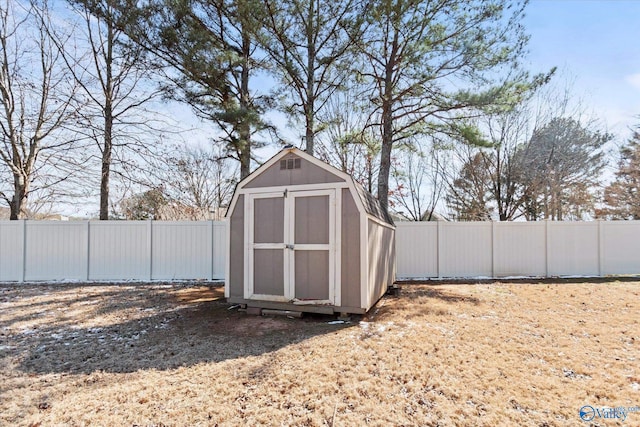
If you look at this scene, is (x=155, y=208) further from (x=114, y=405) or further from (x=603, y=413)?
(x=603, y=413)

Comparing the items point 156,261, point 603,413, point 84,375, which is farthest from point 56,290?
point 603,413

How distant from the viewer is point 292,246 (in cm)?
480

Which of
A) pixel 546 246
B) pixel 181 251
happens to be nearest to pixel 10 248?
pixel 181 251

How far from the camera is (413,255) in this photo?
8.46 m

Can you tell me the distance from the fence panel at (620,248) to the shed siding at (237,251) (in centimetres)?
952

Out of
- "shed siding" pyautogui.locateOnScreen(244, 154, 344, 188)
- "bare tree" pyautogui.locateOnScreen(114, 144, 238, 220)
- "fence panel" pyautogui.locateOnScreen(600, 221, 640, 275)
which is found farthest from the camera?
"bare tree" pyautogui.locateOnScreen(114, 144, 238, 220)

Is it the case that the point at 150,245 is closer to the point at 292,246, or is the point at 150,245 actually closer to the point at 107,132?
the point at 107,132

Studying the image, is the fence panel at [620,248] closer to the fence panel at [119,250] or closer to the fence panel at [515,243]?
the fence panel at [515,243]

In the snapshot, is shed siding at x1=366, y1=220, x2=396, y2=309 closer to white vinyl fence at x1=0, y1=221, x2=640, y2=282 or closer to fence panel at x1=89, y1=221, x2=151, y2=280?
white vinyl fence at x1=0, y1=221, x2=640, y2=282

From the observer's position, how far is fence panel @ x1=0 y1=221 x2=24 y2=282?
25.4 ft

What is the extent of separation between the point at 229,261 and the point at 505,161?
12686mm

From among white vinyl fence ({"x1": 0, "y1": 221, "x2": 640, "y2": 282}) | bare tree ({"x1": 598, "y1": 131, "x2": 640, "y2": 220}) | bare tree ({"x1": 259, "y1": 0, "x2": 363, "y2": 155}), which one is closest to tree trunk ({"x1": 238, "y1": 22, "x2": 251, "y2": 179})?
bare tree ({"x1": 259, "y1": 0, "x2": 363, "y2": 155})

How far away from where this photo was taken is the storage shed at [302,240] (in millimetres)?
4574

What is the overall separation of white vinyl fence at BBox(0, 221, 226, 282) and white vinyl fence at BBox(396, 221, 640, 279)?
5.19 meters
